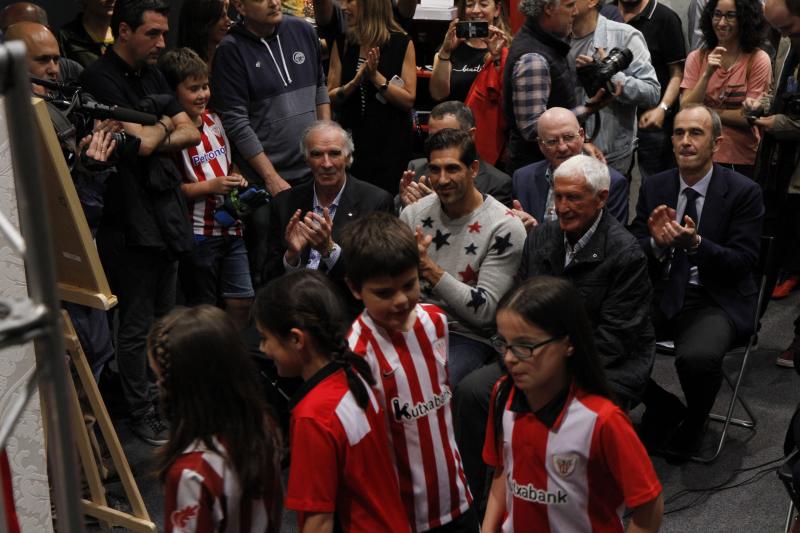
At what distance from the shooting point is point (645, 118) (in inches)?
200

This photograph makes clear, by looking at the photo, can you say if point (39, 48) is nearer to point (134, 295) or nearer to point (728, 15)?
point (134, 295)

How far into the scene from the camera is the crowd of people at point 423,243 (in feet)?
6.63

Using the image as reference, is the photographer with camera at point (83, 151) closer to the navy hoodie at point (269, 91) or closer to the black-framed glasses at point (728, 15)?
the navy hoodie at point (269, 91)

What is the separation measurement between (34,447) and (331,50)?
9.72 feet

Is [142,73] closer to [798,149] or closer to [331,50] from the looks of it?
[331,50]

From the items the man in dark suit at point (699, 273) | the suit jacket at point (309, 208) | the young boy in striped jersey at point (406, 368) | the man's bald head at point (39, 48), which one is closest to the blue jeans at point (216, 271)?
the suit jacket at point (309, 208)

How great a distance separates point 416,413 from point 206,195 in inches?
83.8

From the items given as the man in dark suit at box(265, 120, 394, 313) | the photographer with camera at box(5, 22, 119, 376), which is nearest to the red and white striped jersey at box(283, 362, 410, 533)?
the man in dark suit at box(265, 120, 394, 313)

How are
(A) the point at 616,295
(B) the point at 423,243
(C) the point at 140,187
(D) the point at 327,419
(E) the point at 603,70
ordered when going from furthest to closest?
(E) the point at 603,70, (C) the point at 140,187, (A) the point at 616,295, (B) the point at 423,243, (D) the point at 327,419

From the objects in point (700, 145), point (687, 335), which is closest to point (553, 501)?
point (687, 335)

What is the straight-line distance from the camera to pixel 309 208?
3.86 m

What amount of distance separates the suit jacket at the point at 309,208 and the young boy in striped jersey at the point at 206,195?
416 mm

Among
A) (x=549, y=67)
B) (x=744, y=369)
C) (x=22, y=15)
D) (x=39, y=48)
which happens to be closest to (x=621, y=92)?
(x=549, y=67)

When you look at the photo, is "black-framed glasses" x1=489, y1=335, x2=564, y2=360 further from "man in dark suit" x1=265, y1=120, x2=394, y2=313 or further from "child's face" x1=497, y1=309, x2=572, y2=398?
"man in dark suit" x1=265, y1=120, x2=394, y2=313
